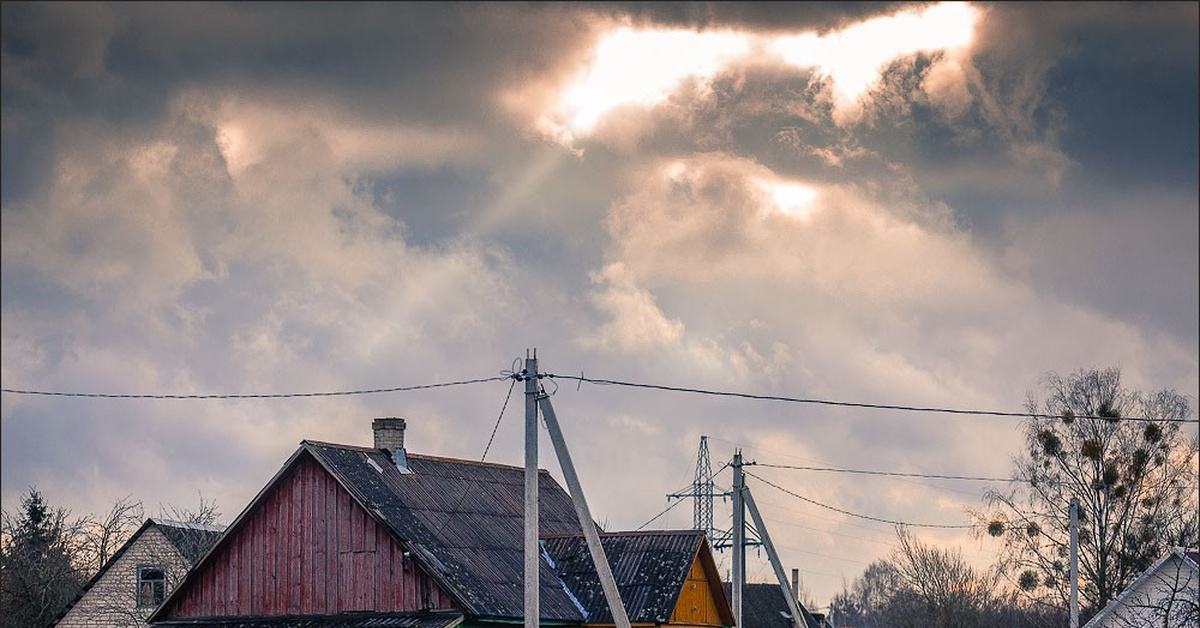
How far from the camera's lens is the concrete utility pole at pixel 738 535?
4019 centimetres

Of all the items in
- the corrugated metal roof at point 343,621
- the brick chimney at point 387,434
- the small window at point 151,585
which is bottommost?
the corrugated metal roof at point 343,621

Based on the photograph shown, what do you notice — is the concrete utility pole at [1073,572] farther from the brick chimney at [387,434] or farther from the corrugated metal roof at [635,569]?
the brick chimney at [387,434]

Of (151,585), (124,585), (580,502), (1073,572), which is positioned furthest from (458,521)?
(1073,572)

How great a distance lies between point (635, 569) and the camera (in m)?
39.5

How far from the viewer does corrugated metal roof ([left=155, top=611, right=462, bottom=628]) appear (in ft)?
113

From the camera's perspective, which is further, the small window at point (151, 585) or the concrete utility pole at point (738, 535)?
the small window at point (151, 585)

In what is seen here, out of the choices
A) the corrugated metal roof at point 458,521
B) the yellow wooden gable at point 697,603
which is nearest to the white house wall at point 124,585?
the corrugated metal roof at point 458,521

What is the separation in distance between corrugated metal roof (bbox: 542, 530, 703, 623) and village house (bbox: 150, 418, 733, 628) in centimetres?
4

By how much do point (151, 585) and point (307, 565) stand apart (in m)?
13.4

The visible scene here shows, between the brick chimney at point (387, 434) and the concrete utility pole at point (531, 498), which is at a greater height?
the brick chimney at point (387, 434)

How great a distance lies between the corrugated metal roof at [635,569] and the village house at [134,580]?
46.1 feet

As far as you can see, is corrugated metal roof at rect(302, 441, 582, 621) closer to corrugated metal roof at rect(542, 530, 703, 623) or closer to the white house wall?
corrugated metal roof at rect(542, 530, 703, 623)

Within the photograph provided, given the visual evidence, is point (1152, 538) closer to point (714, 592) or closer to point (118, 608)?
point (714, 592)

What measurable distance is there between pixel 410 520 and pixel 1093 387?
30.7 m
